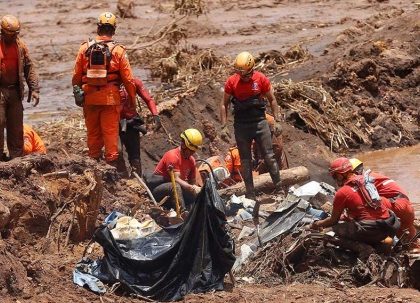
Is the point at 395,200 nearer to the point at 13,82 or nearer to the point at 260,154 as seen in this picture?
the point at 260,154

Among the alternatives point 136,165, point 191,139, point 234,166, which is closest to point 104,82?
point 191,139

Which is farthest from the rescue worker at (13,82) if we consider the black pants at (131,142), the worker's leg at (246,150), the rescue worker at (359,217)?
the rescue worker at (359,217)

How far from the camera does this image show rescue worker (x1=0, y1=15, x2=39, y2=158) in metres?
12.8

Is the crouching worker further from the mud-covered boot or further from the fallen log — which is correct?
the fallen log

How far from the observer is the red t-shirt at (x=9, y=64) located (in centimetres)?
1277

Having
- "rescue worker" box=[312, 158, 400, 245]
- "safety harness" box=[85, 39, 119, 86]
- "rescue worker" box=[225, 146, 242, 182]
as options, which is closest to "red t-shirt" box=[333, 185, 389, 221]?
"rescue worker" box=[312, 158, 400, 245]

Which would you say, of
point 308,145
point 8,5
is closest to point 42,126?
point 308,145

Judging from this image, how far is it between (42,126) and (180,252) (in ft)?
29.9

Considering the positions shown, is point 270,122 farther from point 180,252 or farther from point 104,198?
point 180,252

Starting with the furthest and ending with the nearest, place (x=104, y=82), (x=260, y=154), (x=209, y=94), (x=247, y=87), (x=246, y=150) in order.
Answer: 1. (x=209, y=94)
2. (x=260, y=154)
3. (x=246, y=150)
4. (x=247, y=87)
5. (x=104, y=82)

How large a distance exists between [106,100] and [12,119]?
1.19 meters

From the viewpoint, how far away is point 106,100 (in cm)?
1345

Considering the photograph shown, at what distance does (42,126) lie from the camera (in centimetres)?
1891

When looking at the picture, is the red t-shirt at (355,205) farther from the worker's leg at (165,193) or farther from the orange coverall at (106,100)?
the orange coverall at (106,100)
